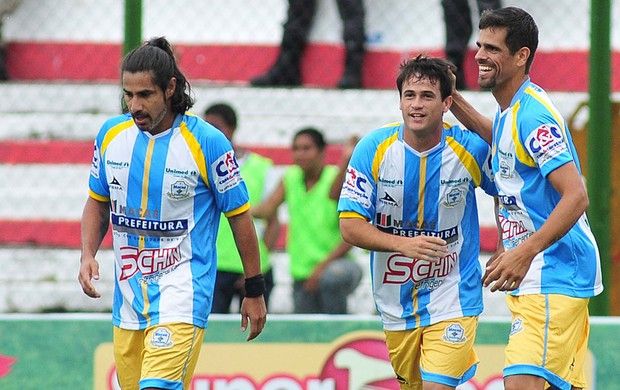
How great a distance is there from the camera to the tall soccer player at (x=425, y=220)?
5.87 meters

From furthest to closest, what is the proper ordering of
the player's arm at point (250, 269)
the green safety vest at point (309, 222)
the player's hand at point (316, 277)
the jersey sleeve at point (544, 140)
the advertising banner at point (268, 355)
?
the green safety vest at point (309, 222) → the player's hand at point (316, 277) → the advertising banner at point (268, 355) → the player's arm at point (250, 269) → the jersey sleeve at point (544, 140)

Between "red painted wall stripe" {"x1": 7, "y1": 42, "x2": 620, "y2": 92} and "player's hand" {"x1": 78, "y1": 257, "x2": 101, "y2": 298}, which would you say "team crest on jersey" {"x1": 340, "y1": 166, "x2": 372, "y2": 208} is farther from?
"red painted wall stripe" {"x1": 7, "y1": 42, "x2": 620, "y2": 92}

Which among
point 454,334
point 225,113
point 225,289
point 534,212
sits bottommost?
point 225,289

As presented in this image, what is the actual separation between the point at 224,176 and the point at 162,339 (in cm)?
75

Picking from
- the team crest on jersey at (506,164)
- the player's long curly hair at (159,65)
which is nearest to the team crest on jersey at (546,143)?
the team crest on jersey at (506,164)

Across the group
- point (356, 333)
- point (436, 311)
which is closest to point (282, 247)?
point (356, 333)

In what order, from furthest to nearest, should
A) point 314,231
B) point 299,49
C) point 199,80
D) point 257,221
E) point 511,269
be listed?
point 199,80
point 299,49
point 257,221
point 314,231
point 511,269

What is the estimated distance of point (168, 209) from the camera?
5723 millimetres

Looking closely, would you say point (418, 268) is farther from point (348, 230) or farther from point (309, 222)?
point (309, 222)

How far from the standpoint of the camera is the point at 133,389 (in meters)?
5.83

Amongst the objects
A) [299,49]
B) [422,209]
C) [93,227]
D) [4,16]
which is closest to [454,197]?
[422,209]

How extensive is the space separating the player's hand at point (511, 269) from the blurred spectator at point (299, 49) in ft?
17.0

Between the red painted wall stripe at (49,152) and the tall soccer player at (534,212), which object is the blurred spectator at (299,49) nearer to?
the red painted wall stripe at (49,152)

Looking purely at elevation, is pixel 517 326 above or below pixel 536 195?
below
